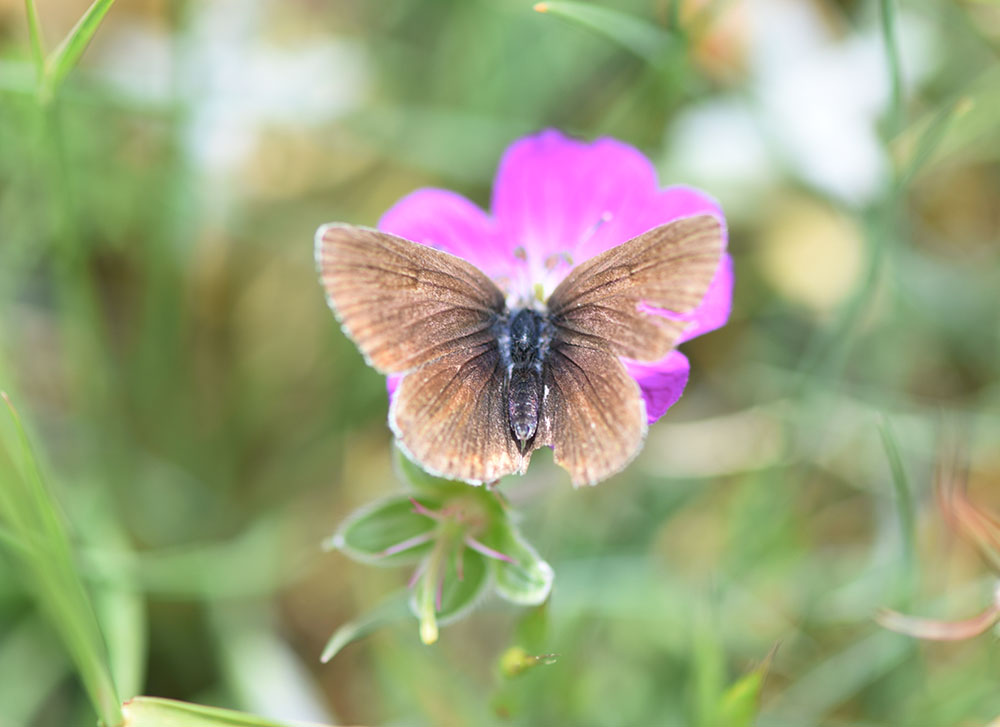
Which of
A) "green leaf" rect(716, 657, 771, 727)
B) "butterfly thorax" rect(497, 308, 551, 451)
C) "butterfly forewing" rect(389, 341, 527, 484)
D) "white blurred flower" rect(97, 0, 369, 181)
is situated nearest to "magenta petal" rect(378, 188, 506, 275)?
"butterfly thorax" rect(497, 308, 551, 451)

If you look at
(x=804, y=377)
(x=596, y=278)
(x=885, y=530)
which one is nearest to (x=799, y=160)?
(x=804, y=377)

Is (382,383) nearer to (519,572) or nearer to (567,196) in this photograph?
(567,196)

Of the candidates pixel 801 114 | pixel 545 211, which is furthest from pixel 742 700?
pixel 801 114

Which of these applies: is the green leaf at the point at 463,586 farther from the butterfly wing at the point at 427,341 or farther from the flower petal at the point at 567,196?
the flower petal at the point at 567,196

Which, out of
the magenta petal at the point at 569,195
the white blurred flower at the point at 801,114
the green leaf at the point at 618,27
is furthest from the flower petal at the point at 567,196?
the white blurred flower at the point at 801,114

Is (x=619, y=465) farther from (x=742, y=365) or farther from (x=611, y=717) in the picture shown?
(x=742, y=365)

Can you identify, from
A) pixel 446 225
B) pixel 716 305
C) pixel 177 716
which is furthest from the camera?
pixel 446 225

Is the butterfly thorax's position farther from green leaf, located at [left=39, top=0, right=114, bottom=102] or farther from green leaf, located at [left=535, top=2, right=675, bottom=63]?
green leaf, located at [left=39, top=0, right=114, bottom=102]

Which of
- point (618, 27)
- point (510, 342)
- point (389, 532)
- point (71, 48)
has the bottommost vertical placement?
point (389, 532)
